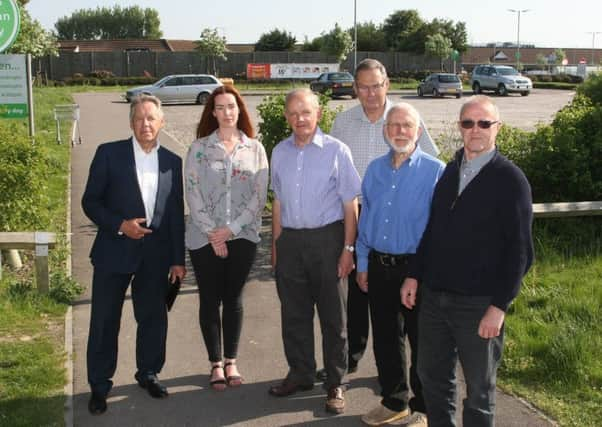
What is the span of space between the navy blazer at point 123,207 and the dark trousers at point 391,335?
1.33m

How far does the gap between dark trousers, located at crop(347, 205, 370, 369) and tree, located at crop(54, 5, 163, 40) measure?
14926 centimetres

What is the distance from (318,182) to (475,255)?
1.17 m

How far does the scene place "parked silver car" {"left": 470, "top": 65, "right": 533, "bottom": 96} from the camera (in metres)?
39.6

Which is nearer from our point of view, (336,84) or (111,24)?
(336,84)

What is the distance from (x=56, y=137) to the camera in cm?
1867

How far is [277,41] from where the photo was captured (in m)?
74.3

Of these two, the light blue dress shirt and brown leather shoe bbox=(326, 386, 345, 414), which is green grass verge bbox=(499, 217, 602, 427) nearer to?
brown leather shoe bbox=(326, 386, 345, 414)

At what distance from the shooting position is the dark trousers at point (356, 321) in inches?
189

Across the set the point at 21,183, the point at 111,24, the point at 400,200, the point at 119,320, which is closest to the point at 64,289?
the point at 21,183

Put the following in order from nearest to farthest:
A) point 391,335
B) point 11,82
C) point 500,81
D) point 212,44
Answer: point 391,335 → point 11,82 → point 500,81 → point 212,44

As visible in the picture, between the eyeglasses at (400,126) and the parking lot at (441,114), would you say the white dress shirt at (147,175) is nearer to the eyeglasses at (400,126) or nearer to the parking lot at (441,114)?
the eyeglasses at (400,126)

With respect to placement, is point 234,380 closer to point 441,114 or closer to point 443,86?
point 441,114

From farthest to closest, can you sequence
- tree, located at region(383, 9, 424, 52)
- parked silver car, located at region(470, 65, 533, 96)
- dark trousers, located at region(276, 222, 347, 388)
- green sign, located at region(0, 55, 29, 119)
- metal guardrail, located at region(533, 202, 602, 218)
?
1. tree, located at region(383, 9, 424, 52)
2. parked silver car, located at region(470, 65, 533, 96)
3. green sign, located at region(0, 55, 29, 119)
4. metal guardrail, located at region(533, 202, 602, 218)
5. dark trousers, located at region(276, 222, 347, 388)

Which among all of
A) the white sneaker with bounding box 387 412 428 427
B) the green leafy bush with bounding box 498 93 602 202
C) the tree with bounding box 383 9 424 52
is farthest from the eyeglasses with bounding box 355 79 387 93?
the tree with bounding box 383 9 424 52
